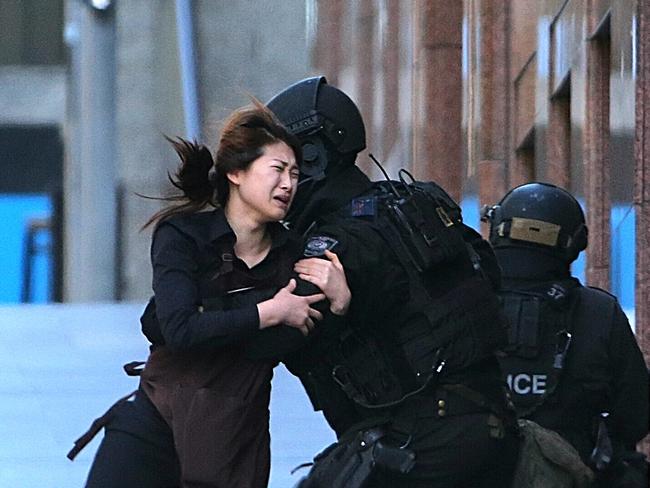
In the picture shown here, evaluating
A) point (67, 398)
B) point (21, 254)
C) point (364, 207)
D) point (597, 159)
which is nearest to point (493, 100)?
point (597, 159)

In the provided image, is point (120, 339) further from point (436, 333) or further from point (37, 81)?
point (37, 81)

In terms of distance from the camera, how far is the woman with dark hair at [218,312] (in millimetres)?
4523

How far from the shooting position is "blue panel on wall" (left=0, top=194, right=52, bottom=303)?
3066cm

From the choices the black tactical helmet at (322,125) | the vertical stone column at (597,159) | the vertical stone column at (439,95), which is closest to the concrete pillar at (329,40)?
the vertical stone column at (439,95)

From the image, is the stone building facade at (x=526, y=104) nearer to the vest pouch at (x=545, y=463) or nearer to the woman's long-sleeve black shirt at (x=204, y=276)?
the vest pouch at (x=545, y=463)

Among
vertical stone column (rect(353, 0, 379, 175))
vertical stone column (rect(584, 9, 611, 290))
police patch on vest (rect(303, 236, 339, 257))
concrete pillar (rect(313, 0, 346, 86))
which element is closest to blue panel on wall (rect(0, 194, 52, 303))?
concrete pillar (rect(313, 0, 346, 86))

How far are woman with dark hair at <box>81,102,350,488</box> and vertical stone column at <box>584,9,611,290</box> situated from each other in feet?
19.6

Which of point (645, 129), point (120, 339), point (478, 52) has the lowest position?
point (120, 339)

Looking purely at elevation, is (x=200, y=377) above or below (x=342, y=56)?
below

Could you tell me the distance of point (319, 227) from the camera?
472 cm

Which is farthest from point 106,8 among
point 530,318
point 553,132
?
point 530,318

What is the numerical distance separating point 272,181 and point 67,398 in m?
5.53

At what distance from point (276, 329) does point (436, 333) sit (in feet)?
1.33

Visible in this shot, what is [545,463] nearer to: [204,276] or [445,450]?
[445,450]
